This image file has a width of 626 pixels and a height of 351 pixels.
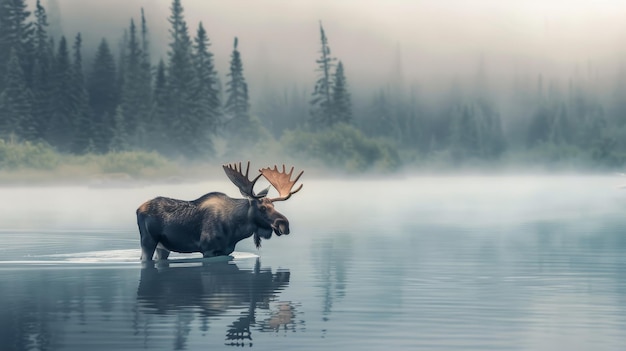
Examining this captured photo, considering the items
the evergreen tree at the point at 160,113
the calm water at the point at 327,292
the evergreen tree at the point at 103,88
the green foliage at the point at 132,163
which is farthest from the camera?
the evergreen tree at the point at 103,88

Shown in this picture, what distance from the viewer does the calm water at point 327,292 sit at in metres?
16.1

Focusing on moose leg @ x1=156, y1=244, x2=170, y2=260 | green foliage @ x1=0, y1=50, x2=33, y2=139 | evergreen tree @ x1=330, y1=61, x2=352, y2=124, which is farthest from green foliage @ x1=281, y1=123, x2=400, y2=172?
moose leg @ x1=156, y1=244, x2=170, y2=260

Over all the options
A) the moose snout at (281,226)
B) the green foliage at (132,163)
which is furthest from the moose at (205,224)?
the green foliage at (132,163)

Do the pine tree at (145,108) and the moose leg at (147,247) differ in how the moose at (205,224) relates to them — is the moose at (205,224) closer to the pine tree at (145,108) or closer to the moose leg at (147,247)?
the moose leg at (147,247)

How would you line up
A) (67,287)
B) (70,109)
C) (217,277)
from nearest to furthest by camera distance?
(67,287) → (217,277) → (70,109)

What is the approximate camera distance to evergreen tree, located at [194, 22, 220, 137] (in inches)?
6004

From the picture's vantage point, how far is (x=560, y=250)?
103 ft

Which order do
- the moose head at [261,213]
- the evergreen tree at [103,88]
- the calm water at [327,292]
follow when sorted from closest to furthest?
the calm water at [327,292], the moose head at [261,213], the evergreen tree at [103,88]

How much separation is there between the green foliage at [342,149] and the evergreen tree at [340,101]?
13.0ft

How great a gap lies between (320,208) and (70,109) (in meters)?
87.4

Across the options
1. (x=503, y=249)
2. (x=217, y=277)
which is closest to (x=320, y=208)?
(x=503, y=249)

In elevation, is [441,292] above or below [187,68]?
below

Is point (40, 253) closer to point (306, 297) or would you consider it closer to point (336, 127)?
point (306, 297)

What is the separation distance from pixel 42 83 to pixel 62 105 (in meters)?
3.18
